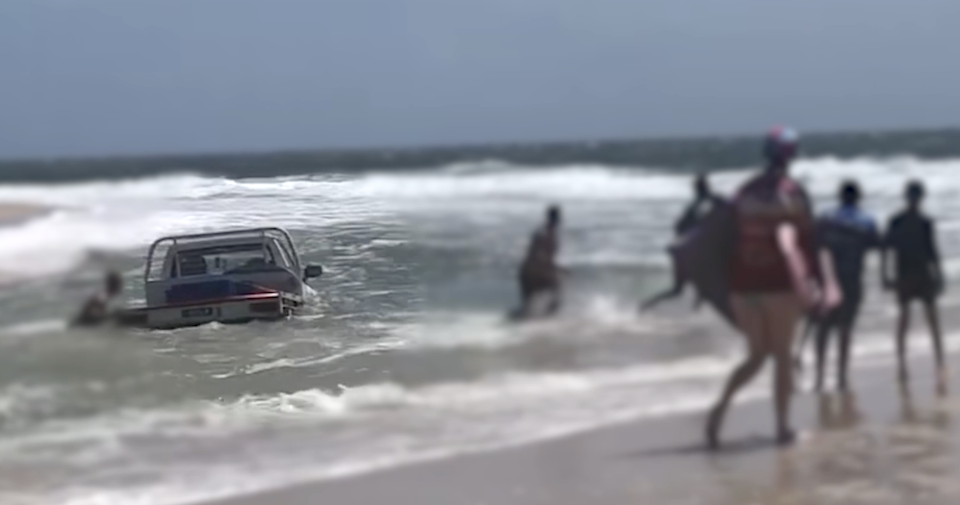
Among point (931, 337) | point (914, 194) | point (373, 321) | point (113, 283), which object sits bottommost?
point (931, 337)

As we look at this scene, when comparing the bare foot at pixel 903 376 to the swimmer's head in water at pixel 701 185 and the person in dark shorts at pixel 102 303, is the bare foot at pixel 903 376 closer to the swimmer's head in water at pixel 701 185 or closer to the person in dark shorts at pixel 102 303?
the swimmer's head in water at pixel 701 185

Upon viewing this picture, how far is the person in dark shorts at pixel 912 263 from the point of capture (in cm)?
320

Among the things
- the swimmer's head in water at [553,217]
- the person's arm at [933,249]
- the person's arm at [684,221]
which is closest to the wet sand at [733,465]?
the person's arm at [933,249]

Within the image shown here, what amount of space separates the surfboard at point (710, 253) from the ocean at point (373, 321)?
0.17 feet

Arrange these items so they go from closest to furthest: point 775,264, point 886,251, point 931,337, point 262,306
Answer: point 262,306 → point 775,264 → point 886,251 → point 931,337

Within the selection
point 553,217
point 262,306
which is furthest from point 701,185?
point 262,306

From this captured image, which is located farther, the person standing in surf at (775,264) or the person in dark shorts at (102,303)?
the person standing in surf at (775,264)

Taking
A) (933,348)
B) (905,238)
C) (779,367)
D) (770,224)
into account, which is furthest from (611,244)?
(933,348)

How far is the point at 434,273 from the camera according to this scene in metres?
2.68

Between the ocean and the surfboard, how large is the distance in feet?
0.17

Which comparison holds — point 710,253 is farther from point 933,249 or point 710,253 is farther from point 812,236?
point 933,249

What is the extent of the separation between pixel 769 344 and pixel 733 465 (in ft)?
1.51

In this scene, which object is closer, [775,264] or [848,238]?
[775,264]

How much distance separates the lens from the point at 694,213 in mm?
2902
